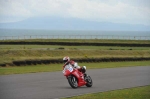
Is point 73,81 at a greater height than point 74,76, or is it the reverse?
point 74,76

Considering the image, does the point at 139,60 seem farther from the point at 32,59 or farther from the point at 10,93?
the point at 10,93

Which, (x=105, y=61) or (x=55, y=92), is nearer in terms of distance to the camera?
(x=55, y=92)

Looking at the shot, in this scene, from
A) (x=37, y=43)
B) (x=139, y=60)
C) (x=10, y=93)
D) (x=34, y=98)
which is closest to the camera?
(x=34, y=98)

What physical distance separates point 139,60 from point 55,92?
78.6 feet

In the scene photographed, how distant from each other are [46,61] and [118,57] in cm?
861

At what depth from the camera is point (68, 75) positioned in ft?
48.5

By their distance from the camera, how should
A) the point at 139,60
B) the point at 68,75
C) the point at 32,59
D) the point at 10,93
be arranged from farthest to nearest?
the point at 139,60 < the point at 32,59 < the point at 68,75 < the point at 10,93

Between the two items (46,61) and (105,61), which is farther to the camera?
(105,61)

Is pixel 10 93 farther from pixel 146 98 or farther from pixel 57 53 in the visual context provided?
pixel 57 53

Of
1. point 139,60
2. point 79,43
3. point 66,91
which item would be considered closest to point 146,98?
point 66,91

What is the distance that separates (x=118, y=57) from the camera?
34.7 metres

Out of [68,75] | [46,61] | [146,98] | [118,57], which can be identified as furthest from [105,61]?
[146,98]

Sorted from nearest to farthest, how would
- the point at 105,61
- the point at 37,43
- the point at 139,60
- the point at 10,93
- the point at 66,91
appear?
the point at 10,93 → the point at 66,91 → the point at 105,61 → the point at 139,60 → the point at 37,43

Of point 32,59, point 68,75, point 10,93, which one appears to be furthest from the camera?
point 32,59
